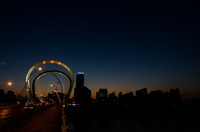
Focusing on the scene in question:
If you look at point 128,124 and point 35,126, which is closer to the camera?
point 35,126

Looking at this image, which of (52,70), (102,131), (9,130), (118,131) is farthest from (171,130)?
(52,70)

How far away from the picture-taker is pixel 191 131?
202 feet

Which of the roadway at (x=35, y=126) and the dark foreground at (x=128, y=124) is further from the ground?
the roadway at (x=35, y=126)

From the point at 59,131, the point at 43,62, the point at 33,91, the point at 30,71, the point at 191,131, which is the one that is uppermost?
the point at 43,62

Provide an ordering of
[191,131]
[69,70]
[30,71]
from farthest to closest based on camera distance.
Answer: [69,70]
[30,71]
[191,131]

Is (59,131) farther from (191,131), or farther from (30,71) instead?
(30,71)

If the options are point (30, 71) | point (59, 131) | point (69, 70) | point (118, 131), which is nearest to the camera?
point (59, 131)

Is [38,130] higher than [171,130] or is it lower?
higher

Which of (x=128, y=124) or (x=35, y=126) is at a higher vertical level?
(x=35, y=126)

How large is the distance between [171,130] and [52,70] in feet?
229

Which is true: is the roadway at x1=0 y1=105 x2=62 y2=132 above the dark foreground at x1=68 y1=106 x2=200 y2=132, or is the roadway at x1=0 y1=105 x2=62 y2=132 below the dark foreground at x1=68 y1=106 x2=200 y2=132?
above

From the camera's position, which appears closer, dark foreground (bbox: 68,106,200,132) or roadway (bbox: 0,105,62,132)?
roadway (bbox: 0,105,62,132)

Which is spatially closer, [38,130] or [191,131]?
[38,130]

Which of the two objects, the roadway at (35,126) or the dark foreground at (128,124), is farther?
the dark foreground at (128,124)
